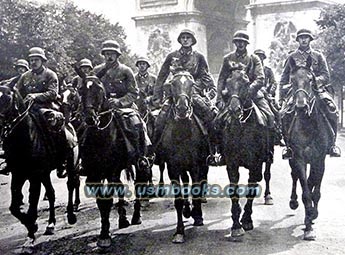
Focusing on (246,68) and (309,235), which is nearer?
(309,235)

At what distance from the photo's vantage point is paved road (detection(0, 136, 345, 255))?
8.85 m

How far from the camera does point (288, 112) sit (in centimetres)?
961

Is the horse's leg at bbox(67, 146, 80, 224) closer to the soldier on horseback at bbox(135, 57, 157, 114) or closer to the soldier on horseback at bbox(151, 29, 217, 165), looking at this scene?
the soldier on horseback at bbox(151, 29, 217, 165)

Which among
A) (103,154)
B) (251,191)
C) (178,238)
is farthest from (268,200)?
(103,154)

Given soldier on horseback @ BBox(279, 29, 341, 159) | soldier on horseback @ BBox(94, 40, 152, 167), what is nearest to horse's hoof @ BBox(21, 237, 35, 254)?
soldier on horseback @ BBox(94, 40, 152, 167)

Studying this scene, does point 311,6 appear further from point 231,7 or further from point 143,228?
point 143,228

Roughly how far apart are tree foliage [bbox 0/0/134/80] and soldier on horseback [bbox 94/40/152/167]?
379 centimetres

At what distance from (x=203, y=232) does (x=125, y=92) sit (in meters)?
2.76

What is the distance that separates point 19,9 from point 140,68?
29.8 ft

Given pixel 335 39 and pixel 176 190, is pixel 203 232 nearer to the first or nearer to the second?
pixel 176 190

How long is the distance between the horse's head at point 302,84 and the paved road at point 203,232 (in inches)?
85.8

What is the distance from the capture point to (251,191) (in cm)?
967

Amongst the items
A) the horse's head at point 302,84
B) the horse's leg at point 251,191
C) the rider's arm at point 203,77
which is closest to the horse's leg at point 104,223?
the horse's leg at point 251,191

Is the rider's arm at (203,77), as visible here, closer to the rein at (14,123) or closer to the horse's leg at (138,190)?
the horse's leg at (138,190)
